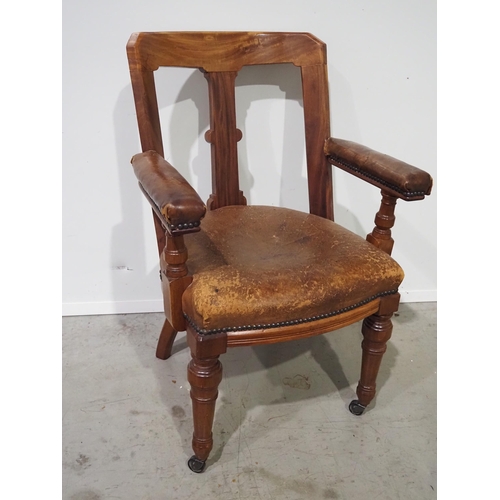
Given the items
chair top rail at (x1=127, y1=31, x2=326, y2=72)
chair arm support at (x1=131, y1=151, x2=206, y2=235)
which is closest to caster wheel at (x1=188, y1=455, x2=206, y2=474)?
chair arm support at (x1=131, y1=151, x2=206, y2=235)

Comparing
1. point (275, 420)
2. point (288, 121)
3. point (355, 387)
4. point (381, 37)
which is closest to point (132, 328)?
point (275, 420)

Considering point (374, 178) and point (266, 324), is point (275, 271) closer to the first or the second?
point (266, 324)

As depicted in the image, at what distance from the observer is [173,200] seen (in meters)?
0.94

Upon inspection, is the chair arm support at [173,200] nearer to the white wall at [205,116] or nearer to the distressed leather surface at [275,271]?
the distressed leather surface at [275,271]

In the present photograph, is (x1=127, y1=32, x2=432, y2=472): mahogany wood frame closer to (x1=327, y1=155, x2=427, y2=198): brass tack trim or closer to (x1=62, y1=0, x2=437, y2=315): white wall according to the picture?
(x1=327, y1=155, x2=427, y2=198): brass tack trim

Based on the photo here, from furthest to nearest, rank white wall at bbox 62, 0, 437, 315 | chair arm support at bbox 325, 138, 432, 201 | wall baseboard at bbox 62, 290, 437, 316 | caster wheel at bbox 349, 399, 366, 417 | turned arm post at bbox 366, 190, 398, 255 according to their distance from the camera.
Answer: wall baseboard at bbox 62, 290, 437, 316
white wall at bbox 62, 0, 437, 315
caster wheel at bbox 349, 399, 366, 417
turned arm post at bbox 366, 190, 398, 255
chair arm support at bbox 325, 138, 432, 201

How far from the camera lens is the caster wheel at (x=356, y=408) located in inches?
57.2

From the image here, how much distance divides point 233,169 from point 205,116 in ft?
0.95

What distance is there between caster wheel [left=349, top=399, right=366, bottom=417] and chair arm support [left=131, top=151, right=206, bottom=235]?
2.67 ft

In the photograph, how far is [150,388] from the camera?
1548 millimetres

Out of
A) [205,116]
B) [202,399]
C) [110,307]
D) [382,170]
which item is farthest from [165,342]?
[382,170]

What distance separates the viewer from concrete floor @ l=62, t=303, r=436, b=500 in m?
1.24

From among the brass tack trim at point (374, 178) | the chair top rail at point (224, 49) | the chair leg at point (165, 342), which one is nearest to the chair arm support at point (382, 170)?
the brass tack trim at point (374, 178)

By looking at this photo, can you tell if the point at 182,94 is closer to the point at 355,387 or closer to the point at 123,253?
the point at 123,253
